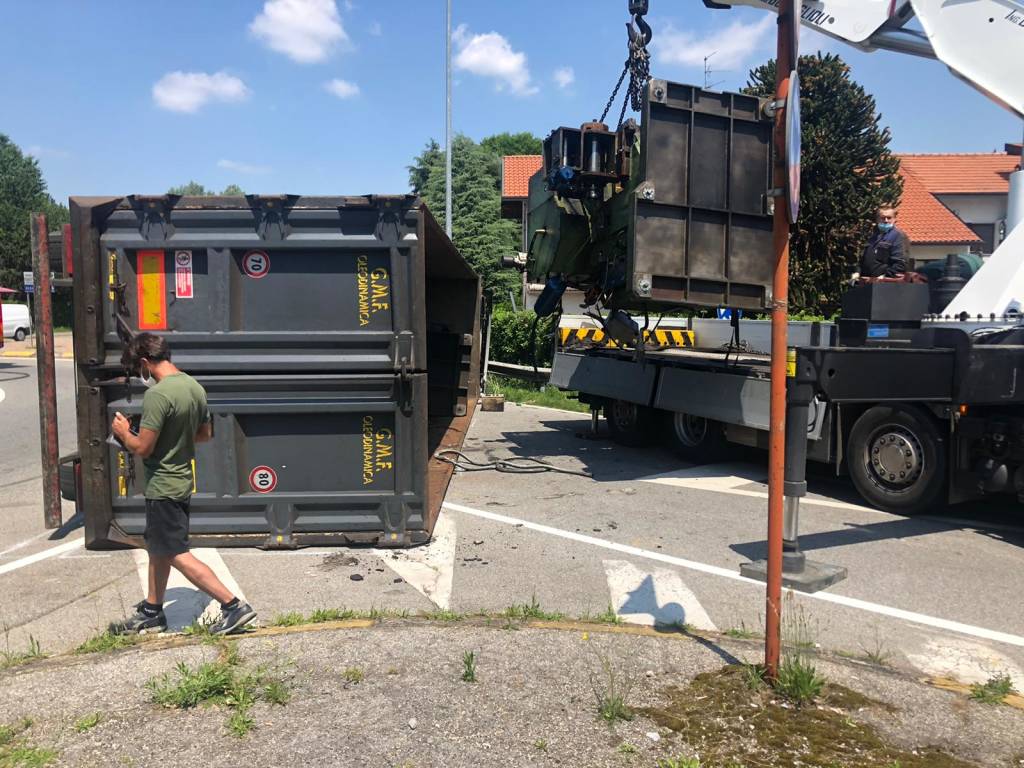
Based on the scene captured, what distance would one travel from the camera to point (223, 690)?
3.63 meters

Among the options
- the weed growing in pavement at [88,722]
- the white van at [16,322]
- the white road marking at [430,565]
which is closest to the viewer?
the weed growing in pavement at [88,722]

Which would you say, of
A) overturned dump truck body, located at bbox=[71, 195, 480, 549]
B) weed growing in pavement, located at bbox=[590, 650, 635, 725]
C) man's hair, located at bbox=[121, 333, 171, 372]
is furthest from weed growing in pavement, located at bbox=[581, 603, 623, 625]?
man's hair, located at bbox=[121, 333, 171, 372]

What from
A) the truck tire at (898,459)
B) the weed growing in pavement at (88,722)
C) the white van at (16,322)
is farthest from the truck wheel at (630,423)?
the white van at (16,322)

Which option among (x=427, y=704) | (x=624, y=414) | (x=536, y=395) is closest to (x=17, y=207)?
(x=536, y=395)

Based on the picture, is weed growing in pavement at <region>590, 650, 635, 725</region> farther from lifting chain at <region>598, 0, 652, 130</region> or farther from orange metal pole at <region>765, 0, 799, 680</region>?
lifting chain at <region>598, 0, 652, 130</region>

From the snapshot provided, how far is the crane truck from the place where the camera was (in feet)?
20.2

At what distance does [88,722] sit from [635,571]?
3577 millimetres

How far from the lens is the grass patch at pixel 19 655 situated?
408 cm

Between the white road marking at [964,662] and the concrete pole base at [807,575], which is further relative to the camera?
the concrete pole base at [807,575]

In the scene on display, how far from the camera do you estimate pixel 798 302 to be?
19.3 metres

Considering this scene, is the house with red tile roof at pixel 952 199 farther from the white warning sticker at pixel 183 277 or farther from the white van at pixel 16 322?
the white van at pixel 16 322

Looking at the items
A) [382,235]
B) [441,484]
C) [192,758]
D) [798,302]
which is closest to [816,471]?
[441,484]

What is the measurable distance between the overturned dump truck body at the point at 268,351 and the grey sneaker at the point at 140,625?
4.38ft

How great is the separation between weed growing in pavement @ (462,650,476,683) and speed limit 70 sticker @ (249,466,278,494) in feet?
7.85
